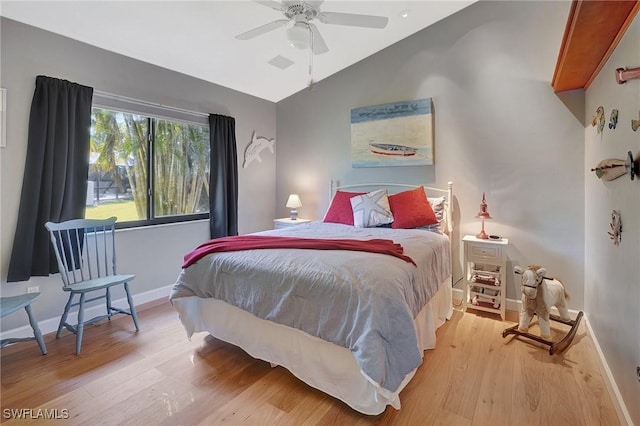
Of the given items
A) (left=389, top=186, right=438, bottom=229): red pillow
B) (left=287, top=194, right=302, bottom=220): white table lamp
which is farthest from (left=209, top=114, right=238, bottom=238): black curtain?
(left=389, top=186, right=438, bottom=229): red pillow

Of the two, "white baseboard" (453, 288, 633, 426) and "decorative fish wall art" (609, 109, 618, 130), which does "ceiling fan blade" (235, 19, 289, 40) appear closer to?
"decorative fish wall art" (609, 109, 618, 130)

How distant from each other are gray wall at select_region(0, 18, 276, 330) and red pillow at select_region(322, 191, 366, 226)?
1.38 meters

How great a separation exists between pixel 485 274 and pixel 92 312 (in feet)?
12.1

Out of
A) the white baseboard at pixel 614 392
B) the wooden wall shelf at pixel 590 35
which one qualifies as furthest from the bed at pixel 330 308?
the wooden wall shelf at pixel 590 35

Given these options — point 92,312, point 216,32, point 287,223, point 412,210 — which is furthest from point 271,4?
point 92,312

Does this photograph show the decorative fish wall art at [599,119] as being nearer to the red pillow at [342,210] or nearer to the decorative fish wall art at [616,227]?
the decorative fish wall art at [616,227]

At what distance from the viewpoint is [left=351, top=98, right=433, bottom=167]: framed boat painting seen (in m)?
3.44

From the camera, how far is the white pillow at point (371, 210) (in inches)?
126

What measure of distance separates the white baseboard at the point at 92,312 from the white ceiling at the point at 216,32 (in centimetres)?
241

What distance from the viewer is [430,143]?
11.2ft

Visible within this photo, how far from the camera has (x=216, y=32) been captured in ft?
9.67

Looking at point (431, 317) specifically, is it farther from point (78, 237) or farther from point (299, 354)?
point (78, 237)

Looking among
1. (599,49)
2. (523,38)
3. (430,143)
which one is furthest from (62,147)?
(523,38)

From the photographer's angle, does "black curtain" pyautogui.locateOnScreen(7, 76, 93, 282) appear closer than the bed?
No
